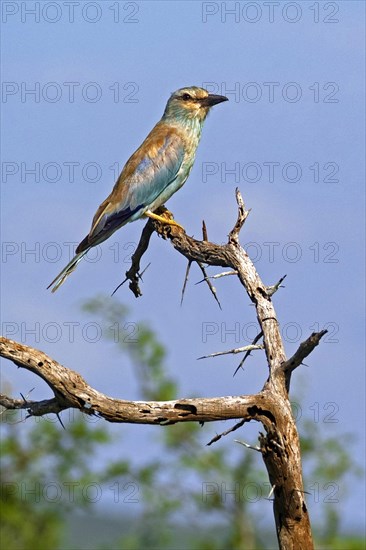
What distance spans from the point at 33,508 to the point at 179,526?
1.94 meters

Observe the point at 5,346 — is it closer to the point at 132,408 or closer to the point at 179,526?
the point at 132,408

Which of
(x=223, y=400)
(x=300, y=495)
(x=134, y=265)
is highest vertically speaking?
(x=134, y=265)

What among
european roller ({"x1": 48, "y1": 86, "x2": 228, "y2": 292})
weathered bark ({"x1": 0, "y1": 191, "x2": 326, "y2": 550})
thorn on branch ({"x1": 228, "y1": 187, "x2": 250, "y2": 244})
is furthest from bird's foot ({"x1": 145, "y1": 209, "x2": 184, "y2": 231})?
weathered bark ({"x1": 0, "y1": 191, "x2": 326, "y2": 550})

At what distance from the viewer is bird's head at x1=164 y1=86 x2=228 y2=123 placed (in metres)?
9.91

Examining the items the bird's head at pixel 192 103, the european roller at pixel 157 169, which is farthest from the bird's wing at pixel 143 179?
the bird's head at pixel 192 103

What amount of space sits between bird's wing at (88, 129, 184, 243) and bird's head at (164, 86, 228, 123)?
21cm

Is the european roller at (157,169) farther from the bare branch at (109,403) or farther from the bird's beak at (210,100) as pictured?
the bare branch at (109,403)

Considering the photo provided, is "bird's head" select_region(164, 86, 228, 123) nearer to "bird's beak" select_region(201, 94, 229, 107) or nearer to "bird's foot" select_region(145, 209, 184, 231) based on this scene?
"bird's beak" select_region(201, 94, 229, 107)

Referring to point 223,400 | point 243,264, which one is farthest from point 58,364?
point 243,264

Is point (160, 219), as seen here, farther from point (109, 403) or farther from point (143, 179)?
point (109, 403)

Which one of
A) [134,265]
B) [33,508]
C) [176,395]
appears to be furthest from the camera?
[33,508]

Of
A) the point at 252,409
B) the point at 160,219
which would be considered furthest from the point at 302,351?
the point at 160,219

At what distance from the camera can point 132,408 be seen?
6094 mm

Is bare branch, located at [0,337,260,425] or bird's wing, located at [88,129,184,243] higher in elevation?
bird's wing, located at [88,129,184,243]
